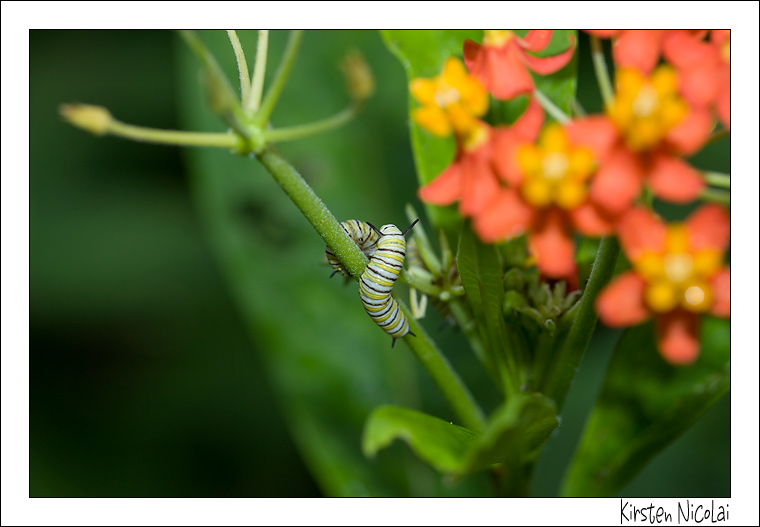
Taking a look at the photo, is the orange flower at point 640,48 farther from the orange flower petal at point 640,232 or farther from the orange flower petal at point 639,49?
the orange flower petal at point 640,232

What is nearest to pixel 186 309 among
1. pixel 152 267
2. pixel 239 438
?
pixel 152 267

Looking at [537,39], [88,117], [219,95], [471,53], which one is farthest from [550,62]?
[88,117]

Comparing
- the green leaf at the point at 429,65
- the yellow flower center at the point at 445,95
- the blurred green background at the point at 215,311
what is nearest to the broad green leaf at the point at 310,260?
the blurred green background at the point at 215,311

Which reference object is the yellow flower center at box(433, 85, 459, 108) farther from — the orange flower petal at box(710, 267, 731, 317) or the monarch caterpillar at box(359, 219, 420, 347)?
the orange flower petal at box(710, 267, 731, 317)

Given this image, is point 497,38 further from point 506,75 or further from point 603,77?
point 603,77

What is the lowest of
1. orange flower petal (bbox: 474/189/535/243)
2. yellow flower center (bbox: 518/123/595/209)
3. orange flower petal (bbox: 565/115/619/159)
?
orange flower petal (bbox: 474/189/535/243)

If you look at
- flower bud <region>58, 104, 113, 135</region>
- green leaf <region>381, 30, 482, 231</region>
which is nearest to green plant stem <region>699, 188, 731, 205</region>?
green leaf <region>381, 30, 482, 231</region>

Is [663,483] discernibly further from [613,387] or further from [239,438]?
[239,438]
